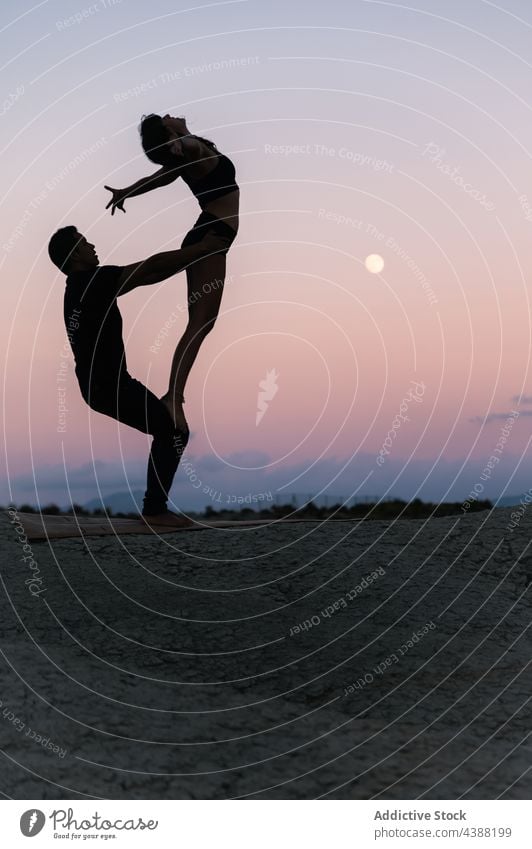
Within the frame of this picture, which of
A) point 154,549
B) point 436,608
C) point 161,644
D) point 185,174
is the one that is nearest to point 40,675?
point 161,644

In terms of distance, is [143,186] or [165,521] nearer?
[143,186]

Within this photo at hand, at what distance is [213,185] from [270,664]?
18.4 ft

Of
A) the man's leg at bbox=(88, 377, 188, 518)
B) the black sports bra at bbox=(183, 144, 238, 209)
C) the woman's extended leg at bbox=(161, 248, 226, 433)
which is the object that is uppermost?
the black sports bra at bbox=(183, 144, 238, 209)

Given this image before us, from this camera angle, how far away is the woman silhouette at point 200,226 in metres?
10.6

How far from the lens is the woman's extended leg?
426 inches

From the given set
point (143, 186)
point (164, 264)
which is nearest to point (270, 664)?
point (164, 264)

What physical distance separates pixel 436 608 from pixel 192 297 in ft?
15.2

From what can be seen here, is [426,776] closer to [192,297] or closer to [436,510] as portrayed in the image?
[192,297]

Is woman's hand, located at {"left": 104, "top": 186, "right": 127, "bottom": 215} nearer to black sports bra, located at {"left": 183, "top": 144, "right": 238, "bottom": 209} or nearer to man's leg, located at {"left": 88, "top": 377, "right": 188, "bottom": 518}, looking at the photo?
black sports bra, located at {"left": 183, "top": 144, "right": 238, "bottom": 209}

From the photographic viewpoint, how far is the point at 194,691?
832 cm

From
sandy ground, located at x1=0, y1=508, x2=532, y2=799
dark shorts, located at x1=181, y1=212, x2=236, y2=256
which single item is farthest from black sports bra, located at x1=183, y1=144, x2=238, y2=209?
sandy ground, located at x1=0, y1=508, x2=532, y2=799

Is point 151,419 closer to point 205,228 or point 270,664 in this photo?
point 205,228

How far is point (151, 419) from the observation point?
10.8m

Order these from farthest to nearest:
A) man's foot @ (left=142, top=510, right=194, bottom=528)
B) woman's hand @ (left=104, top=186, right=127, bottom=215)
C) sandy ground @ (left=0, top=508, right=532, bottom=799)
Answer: man's foot @ (left=142, top=510, right=194, bottom=528) → woman's hand @ (left=104, top=186, right=127, bottom=215) → sandy ground @ (left=0, top=508, right=532, bottom=799)
